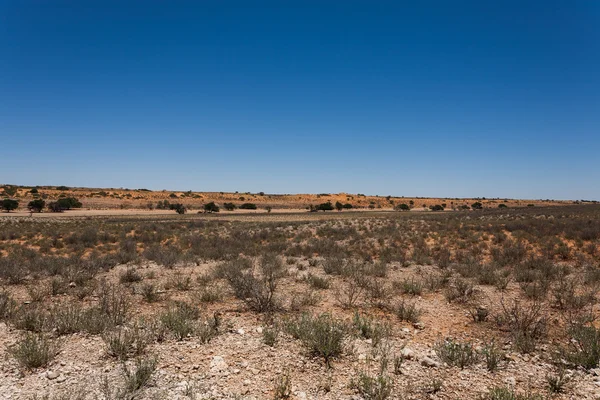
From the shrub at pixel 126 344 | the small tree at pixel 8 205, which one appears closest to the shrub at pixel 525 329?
the shrub at pixel 126 344

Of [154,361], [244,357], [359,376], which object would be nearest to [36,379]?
[154,361]

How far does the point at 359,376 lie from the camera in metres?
5.04

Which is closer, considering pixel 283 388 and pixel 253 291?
pixel 283 388

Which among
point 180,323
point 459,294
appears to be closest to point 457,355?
point 459,294

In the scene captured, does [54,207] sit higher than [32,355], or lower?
lower

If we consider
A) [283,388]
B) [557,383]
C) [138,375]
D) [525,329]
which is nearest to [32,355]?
[138,375]

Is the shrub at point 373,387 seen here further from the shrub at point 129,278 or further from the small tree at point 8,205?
the small tree at point 8,205

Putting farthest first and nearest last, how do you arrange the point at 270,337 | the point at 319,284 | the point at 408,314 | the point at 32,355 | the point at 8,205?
the point at 8,205 < the point at 319,284 < the point at 408,314 < the point at 270,337 < the point at 32,355

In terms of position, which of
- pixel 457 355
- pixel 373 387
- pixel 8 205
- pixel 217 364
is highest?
pixel 457 355

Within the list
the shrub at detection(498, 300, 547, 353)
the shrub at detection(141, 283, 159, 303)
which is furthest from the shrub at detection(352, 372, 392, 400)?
the shrub at detection(141, 283, 159, 303)

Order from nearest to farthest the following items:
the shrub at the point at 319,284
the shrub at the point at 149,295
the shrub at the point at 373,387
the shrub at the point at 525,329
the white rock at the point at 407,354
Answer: the shrub at the point at 373,387 → the white rock at the point at 407,354 → the shrub at the point at 525,329 → the shrub at the point at 149,295 → the shrub at the point at 319,284

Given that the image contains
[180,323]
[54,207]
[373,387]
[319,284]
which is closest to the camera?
[373,387]

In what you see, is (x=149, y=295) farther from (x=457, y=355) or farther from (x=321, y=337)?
(x=457, y=355)

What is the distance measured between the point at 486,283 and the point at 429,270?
2.66 m
